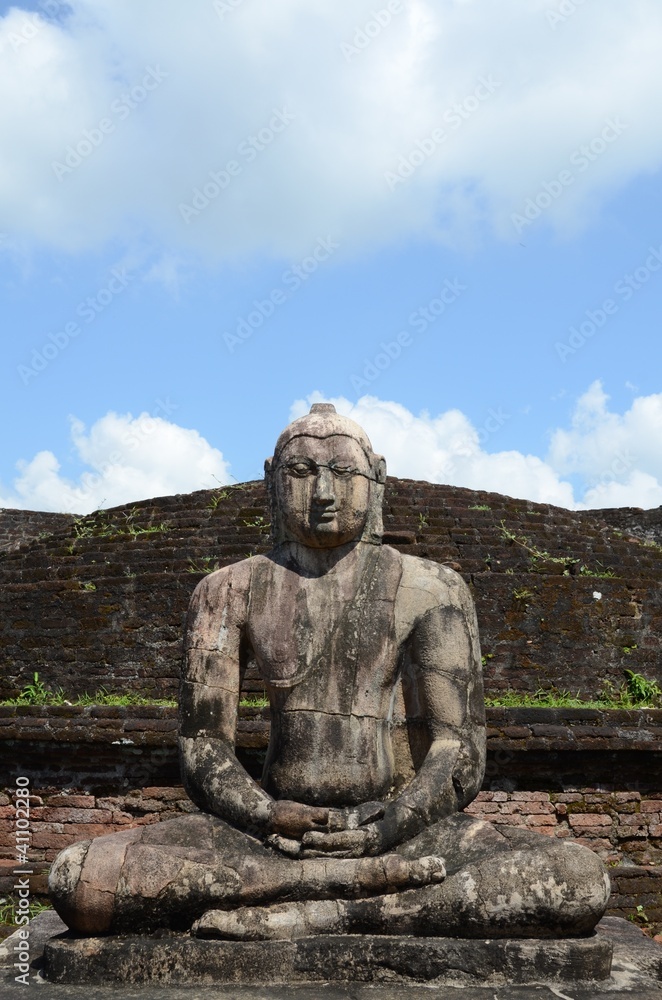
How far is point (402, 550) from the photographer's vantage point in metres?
12.1

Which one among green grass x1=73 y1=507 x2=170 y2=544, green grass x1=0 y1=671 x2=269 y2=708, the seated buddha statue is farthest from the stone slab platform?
green grass x1=73 y1=507 x2=170 y2=544

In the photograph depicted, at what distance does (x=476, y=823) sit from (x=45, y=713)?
6329 mm

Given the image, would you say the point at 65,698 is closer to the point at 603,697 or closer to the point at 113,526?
the point at 113,526

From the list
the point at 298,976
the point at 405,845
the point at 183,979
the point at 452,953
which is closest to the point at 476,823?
the point at 405,845

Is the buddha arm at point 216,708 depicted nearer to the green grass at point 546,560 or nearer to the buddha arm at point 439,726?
the buddha arm at point 439,726

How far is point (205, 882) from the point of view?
3.79 m

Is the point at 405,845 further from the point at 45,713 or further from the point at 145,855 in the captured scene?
the point at 45,713

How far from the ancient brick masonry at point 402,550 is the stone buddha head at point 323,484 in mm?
6425

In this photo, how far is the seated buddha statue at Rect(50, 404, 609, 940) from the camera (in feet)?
12.2

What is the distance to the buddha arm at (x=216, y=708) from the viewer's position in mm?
4125

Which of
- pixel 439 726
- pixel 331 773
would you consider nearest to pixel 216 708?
pixel 331 773

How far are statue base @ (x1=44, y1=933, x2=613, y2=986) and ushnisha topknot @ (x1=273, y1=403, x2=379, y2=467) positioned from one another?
6.46 feet

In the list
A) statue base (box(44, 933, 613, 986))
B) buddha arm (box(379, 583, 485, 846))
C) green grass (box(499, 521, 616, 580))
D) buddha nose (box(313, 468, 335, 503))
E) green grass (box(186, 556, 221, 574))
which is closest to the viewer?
statue base (box(44, 933, 613, 986))

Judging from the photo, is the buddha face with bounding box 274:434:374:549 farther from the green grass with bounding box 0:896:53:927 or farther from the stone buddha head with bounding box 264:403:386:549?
the green grass with bounding box 0:896:53:927
